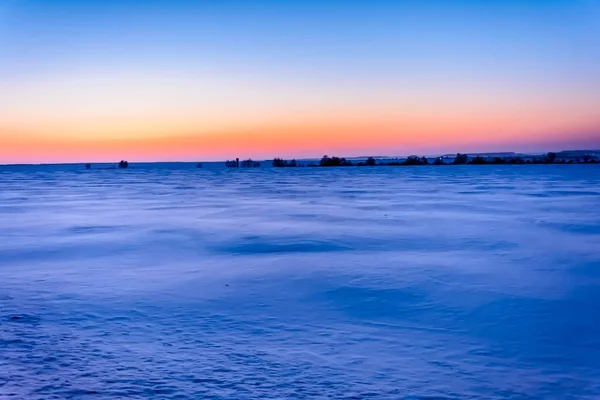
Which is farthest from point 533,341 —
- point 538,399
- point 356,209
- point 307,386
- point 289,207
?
point 289,207

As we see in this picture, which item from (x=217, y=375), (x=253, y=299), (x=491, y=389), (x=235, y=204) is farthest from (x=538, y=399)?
(x=235, y=204)

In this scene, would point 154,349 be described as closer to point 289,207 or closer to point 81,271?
point 81,271

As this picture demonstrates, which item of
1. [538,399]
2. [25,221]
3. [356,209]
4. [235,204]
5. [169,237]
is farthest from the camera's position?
[235,204]

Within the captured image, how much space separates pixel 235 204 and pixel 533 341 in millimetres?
13764

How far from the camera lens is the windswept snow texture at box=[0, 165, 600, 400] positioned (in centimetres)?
315

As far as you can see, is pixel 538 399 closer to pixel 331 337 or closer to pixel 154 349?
pixel 331 337

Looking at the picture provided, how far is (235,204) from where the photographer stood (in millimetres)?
17156

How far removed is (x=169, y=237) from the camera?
31.6ft

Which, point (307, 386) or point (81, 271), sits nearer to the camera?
point (307, 386)

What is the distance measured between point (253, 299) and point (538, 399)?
284 cm

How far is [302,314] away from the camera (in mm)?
4652

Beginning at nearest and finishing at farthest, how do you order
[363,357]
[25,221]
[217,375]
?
[217,375] → [363,357] → [25,221]

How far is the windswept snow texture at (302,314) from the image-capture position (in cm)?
315

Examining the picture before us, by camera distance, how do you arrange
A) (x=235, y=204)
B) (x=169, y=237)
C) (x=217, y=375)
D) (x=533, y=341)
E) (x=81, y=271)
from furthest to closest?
(x=235, y=204)
(x=169, y=237)
(x=81, y=271)
(x=533, y=341)
(x=217, y=375)
